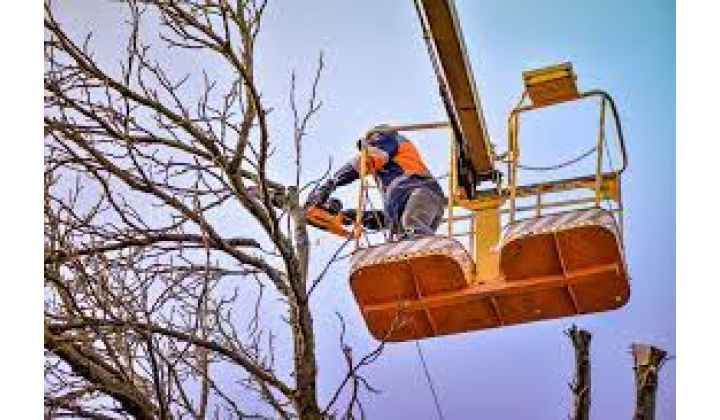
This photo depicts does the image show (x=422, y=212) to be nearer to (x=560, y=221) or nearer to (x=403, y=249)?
(x=403, y=249)

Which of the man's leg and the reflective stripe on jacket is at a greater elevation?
the reflective stripe on jacket

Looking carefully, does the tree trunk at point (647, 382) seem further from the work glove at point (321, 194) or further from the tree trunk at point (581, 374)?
the work glove at point (321, 194)

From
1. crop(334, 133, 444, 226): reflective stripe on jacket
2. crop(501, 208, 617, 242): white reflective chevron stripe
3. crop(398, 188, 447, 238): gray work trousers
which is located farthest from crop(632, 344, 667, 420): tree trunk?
crop(334, 133, 444, 226): reflective stripe on jacket

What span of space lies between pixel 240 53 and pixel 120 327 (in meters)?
0.96

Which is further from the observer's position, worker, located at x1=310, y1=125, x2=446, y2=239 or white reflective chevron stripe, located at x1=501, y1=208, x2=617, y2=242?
worker, located at x1=310, y1=125, x2=446, y2=239

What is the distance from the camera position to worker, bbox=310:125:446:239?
231 inches

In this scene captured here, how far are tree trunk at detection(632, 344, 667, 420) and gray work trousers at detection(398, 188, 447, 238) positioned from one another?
1806 millimetres

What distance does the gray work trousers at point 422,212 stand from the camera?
582 cm

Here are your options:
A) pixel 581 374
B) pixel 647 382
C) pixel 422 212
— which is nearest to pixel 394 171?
pixel 422 212

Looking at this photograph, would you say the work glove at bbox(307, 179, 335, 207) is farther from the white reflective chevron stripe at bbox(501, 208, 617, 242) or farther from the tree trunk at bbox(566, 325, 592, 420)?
the tree trunk at bbox(566, 325, 592, 420)
